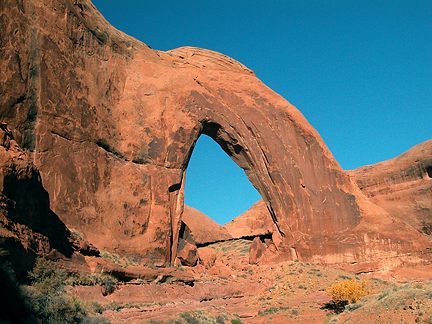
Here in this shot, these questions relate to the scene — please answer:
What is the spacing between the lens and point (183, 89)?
2275 cm

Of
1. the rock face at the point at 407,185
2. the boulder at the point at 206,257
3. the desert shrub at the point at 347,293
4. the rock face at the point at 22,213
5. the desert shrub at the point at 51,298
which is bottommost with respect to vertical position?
the desert shrub at the point at 347,293

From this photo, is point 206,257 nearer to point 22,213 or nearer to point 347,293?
point 347,293

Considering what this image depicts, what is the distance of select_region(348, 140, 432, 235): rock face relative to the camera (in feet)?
116

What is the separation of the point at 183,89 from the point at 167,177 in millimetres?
5945

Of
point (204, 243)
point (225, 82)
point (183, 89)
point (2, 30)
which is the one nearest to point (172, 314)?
point (2, 30)

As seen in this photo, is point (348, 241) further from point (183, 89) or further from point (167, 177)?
point (183, 89)

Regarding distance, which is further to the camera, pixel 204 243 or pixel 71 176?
pixel 204 243

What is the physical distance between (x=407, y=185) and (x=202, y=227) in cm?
2224

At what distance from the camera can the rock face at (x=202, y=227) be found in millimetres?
40750

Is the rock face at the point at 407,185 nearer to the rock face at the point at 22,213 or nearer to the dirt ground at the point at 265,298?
the dirt ground at the point at 265,298

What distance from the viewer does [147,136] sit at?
66.3ft

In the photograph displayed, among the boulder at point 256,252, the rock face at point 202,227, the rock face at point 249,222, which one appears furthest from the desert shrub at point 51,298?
the rock face at point 249,222

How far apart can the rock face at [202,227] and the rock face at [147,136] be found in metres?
17.4

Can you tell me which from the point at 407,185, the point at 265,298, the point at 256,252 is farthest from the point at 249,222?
the point at 265,298
